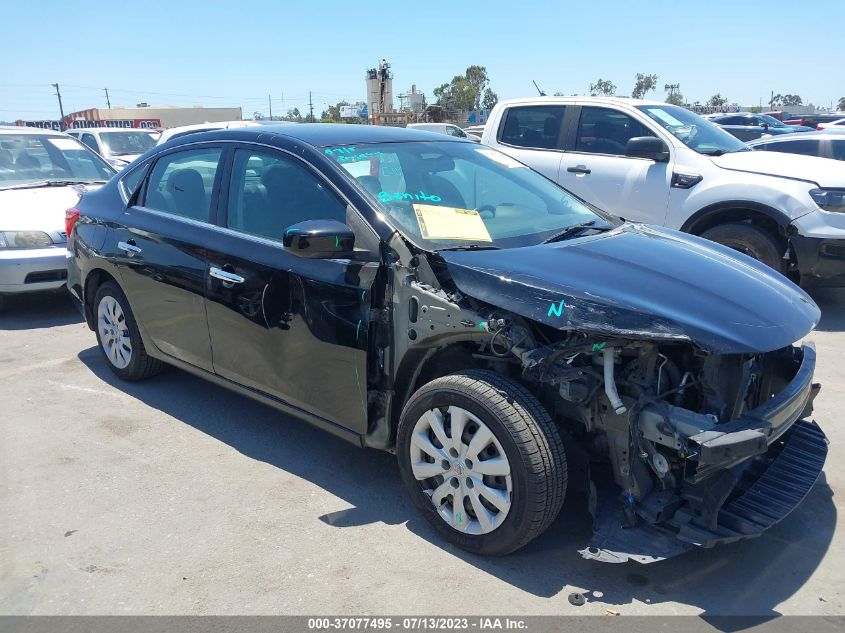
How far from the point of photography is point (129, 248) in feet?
15.3

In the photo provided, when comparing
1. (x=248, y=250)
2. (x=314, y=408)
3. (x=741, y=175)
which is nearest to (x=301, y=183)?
(x=248, y=250)

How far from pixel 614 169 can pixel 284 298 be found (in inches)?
187

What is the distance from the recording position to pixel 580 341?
9.32ft

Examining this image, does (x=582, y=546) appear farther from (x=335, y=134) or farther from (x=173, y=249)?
(x=173, y=249)

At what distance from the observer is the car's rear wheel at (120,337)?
16.1ft

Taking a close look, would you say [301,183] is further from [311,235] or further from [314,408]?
[314,408]

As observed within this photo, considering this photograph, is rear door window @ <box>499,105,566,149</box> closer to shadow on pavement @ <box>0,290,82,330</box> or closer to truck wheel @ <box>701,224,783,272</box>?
truck wheel @ <box>701,224,783,272</box>

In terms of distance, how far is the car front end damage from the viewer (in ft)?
8.87

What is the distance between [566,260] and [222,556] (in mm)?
1981

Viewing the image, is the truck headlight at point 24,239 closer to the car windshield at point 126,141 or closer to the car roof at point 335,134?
the car roof at point 335,134

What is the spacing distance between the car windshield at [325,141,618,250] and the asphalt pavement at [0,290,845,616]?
1.35m

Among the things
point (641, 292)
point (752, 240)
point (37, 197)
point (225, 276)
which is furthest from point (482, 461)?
point (37, 197)

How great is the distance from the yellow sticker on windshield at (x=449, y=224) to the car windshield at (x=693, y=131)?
4295 millimetres

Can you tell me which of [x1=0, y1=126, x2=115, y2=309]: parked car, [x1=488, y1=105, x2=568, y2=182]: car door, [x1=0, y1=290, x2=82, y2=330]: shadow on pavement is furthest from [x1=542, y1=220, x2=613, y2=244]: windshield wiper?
[x1=0, y1=290, x2=82, y2=330]: shadow on pavement
